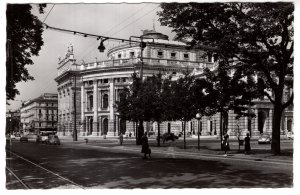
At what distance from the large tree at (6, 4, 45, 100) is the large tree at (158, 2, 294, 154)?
6173mm

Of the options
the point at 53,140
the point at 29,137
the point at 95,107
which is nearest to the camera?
the point at 53,140

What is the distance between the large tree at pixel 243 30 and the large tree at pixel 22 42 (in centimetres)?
617

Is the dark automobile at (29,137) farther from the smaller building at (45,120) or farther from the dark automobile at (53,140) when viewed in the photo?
the dark automobile at (53,140)

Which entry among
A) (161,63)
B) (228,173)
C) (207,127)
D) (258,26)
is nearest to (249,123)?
(207,127)

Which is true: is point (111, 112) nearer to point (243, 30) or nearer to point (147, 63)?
point (147, 63)

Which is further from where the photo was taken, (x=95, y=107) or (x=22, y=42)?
(x=95, y=107)

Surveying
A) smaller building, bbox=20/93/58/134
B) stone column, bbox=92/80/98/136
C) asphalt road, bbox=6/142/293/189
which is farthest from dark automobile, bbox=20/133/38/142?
asphalt road, bbox=6/142/293/189

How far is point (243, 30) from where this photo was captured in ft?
67.9

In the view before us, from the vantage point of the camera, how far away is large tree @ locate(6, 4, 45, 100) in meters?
14.1

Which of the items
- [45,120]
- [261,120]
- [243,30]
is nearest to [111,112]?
[45,120]

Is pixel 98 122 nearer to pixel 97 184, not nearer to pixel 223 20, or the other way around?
pixel 223 20

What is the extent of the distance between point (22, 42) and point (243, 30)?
1120 cm

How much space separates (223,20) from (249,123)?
31.3m

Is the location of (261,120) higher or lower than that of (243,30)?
lower
